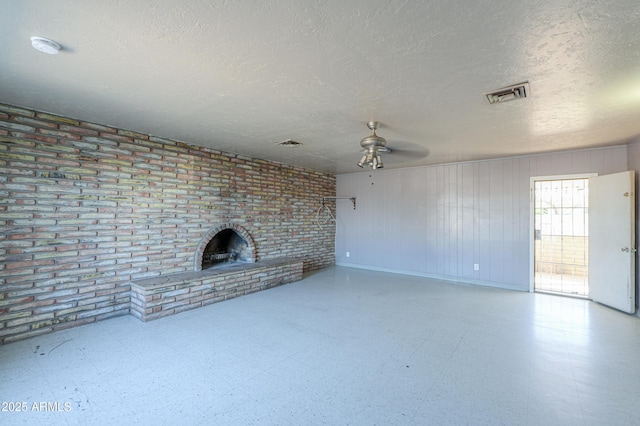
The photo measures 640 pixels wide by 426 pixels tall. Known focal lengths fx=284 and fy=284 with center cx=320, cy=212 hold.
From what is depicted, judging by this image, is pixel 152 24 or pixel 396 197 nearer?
pixel 152 24

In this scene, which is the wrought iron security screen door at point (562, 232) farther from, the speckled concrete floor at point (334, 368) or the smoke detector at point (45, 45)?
the smoke detector at point (45, 45)

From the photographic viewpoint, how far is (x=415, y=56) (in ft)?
6.21

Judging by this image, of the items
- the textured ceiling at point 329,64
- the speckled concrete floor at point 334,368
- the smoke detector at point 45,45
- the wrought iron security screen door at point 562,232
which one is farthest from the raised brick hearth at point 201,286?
the wrought iron security screen door at point 562,232

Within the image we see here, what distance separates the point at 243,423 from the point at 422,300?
3277 millimetres

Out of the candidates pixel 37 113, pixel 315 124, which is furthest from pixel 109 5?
pixel 37 113

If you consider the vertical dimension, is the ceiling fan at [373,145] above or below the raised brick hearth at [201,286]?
above

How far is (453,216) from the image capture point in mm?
5645

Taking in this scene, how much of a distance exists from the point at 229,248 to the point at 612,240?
20.0 feet

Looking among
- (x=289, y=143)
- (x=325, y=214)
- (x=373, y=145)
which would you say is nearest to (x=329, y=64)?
(x=373, y=145)

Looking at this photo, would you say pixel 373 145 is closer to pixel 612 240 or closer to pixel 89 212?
pixel 89 212

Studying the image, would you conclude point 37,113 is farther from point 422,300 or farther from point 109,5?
point 422,300

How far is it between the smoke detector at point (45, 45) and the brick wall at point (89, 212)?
1670 mm

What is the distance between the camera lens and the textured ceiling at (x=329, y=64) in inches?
59.3

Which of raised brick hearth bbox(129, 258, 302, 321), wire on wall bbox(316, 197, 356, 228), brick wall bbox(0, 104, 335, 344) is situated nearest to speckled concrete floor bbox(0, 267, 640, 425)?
raised brick hearth bbox(129, 258, 302, 321)
